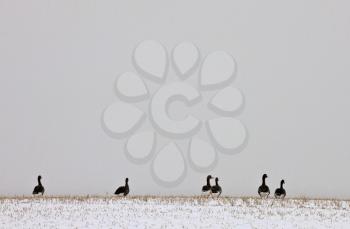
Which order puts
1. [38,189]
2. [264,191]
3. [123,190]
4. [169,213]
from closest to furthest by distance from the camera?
[169,213]
[264,191]
[38,189]
[123,190]

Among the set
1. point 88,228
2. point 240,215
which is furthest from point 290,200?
point 88,228

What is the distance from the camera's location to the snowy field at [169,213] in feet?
88.3

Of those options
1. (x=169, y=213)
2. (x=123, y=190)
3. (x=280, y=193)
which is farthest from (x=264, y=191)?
(x=169, y=213)

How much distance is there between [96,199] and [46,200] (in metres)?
1.84

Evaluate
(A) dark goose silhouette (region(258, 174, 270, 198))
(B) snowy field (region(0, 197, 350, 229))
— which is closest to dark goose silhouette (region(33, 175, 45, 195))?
(B) snowy field (region(0, 197, 350, 229))

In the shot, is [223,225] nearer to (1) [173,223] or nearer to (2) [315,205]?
(1) [173,223]

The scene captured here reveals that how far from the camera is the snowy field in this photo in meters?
26.9

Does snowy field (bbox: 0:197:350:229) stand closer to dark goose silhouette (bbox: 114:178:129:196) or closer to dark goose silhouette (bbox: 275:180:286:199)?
dark goose silhouette (bbox: 275:180:286:199)

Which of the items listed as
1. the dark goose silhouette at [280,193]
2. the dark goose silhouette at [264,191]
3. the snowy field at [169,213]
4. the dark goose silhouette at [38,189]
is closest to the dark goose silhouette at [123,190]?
the dark goose silhouette at [38,189]

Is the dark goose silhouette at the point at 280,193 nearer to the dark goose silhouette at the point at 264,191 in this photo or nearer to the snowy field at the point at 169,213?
the dark goose silhouette at the point at 264,191

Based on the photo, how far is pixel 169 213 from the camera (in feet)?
93.2

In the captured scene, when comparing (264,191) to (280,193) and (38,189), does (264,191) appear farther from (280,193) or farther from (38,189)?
(38,189)

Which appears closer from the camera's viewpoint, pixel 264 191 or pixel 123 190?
pixel 264 191

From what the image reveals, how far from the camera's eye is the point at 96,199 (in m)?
31.8
